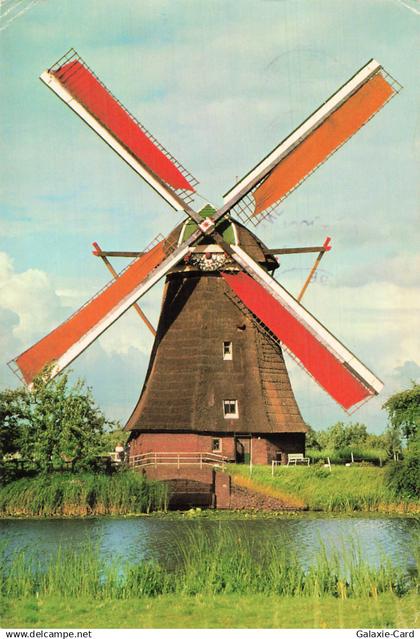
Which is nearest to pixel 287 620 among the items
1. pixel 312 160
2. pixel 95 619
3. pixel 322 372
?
pixel 95 619

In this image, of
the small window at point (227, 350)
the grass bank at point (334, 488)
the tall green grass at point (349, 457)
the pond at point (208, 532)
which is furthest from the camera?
the tall green grass at point (349, 457)

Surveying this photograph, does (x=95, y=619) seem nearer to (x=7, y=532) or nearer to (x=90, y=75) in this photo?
(x=7, y=532)

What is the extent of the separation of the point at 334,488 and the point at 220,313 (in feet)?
20.6

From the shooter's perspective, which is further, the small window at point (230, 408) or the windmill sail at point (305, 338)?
the small window at point (230, 408)

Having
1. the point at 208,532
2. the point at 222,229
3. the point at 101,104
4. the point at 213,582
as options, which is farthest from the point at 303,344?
the point at 213,582

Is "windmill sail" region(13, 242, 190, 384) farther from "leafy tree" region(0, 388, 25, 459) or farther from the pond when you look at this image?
the pond

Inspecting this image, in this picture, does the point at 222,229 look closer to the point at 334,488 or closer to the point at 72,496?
the point at 334,488

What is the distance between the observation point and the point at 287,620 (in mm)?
14570

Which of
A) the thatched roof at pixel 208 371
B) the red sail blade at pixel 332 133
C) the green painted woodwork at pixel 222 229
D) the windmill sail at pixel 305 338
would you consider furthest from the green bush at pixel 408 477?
the green painted woodwork at pixel 222 229

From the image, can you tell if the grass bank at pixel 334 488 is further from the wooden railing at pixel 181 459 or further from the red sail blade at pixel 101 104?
the red sail blade at pixel 101 104

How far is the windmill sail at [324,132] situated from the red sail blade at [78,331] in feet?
14.9

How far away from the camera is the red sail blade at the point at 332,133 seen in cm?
3002

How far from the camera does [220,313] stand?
3266 centimetres

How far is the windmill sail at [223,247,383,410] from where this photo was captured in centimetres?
2977
